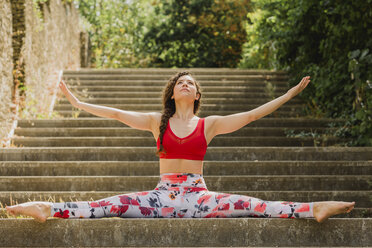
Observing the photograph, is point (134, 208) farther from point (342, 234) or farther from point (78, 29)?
point (78, 29)

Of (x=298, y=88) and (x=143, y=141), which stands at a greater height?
(x=298, y=88)

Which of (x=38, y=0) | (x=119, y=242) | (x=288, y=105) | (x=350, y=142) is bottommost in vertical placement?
(x=119, y=242)

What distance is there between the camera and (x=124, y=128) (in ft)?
20.8

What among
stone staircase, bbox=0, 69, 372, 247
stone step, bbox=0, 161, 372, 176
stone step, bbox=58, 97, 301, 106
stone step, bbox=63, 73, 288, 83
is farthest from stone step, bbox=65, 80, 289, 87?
stone step, bbox=0, 161, 372, 176

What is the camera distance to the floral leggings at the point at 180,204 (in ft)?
9.35

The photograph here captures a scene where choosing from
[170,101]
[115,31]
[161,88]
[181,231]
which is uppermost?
[115,31]

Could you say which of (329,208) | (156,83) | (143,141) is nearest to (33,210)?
(329,208)

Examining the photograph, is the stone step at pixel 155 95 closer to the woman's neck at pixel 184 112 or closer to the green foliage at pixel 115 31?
the woman's neck at pixel 184 112

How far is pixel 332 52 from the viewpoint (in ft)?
24.0

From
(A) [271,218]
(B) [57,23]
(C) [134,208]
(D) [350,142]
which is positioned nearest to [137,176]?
(C) [134,208]

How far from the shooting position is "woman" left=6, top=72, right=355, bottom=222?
283 centimetres

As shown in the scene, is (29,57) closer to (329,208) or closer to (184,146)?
(184,146)

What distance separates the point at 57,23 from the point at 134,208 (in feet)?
26.2

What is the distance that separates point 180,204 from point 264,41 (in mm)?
7630
